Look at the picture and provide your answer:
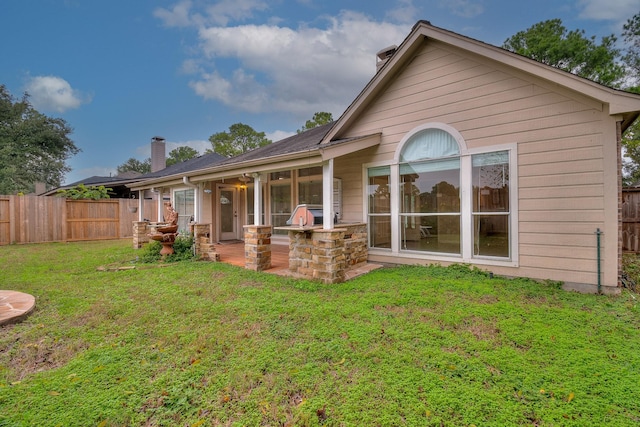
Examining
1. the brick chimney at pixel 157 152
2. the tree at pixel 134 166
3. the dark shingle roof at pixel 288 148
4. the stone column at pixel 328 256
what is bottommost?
the stone column at pixel 328 256

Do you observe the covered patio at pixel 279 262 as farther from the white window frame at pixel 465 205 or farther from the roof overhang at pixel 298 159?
the roof overhang at pixel 298 159

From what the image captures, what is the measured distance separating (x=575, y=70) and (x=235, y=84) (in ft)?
67.7

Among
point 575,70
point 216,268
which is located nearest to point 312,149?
point 216,268

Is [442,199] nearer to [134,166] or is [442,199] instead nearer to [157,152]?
[157,152]

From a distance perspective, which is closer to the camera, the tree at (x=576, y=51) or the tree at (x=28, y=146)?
the tree at (x=576, y=51)

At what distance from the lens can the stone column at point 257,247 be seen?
5.97m

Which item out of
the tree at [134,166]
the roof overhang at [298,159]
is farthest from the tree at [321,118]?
the tree at [134,166]

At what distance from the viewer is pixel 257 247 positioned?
597cm

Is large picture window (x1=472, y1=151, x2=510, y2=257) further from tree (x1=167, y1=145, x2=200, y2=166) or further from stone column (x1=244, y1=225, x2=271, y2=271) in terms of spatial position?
tree (x1=167, y1=145, x2=200, y2=166)

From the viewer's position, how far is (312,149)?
198 inches

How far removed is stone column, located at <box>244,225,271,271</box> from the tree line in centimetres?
1658

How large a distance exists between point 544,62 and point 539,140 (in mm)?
10940

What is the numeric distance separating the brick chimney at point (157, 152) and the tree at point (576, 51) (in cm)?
2424

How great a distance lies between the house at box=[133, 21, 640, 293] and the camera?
13.3ft
